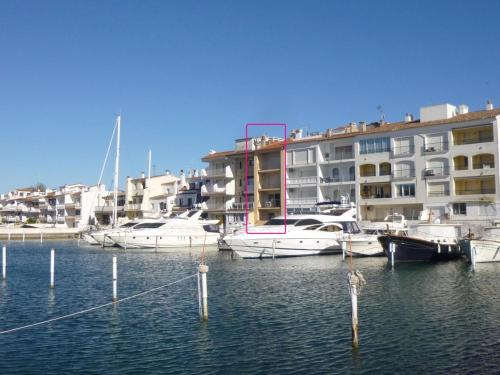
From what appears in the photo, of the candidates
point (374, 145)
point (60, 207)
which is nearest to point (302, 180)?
point (374, 145)

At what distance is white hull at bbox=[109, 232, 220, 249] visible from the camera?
212ft

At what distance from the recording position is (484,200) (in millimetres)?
62125

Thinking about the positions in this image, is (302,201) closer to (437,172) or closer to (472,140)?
(437,172)

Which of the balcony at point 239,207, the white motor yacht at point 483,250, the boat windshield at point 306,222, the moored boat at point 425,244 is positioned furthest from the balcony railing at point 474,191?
the balcony at point 239,207

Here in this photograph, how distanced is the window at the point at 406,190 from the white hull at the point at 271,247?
2284 cm

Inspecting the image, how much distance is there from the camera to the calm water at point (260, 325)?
16875 mm

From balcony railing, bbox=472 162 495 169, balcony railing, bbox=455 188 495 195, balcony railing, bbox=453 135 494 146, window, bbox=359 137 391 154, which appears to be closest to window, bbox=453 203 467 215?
balcony railing, bbox=455 188 495 195

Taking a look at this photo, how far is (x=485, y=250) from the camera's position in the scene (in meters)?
42.1

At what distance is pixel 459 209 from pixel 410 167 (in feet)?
27.1

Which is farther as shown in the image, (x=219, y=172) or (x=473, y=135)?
(x=219, y=172)

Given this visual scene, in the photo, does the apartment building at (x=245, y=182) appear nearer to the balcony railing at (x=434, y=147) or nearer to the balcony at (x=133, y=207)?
the balcony railing at (x=434, y=147)

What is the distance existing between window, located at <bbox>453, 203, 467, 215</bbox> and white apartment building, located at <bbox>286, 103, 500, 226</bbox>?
4.4 inches

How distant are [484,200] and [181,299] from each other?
4538cm

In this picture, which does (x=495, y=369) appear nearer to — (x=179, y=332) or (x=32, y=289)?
(x=179, y=332)
